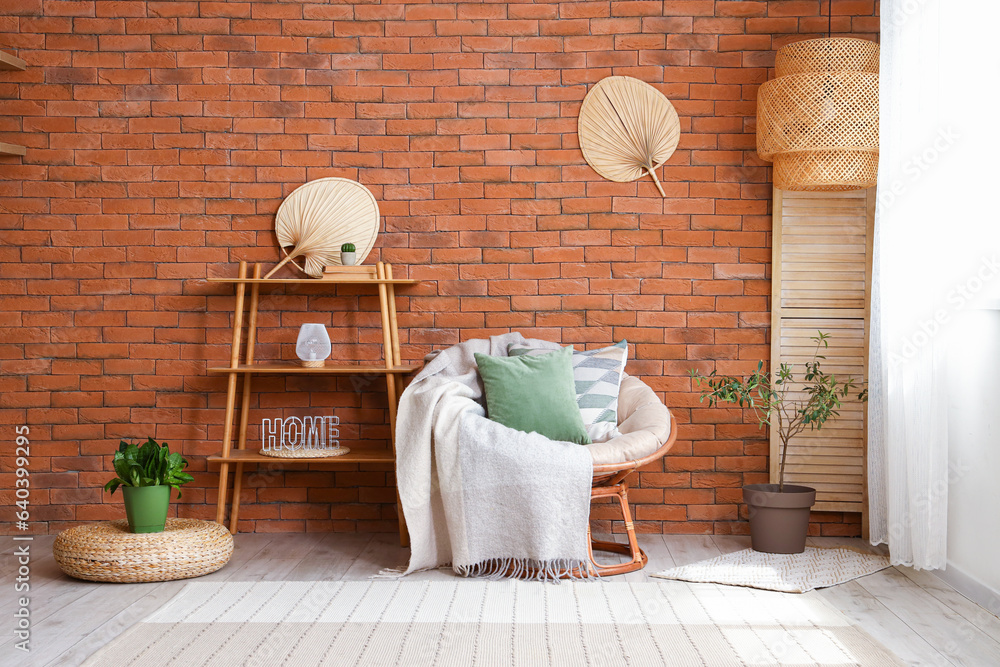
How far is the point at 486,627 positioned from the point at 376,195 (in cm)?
221

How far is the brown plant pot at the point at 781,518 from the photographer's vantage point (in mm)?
3570

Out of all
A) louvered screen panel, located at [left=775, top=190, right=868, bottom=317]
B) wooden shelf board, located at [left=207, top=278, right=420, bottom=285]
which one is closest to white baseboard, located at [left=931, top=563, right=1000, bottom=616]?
louvered screen panel, located at [left=775, top=190, right=868, bottom=317]

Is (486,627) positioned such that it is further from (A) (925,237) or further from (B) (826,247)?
(B) (826,247)

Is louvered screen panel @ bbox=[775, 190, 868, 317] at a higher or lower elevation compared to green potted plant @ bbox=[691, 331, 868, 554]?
higher

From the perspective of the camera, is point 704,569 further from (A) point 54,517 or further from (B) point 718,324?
(A) point 54,517

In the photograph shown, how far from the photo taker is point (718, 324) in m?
4.05

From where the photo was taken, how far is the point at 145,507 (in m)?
3.27

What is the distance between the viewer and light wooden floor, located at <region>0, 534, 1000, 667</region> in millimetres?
2551

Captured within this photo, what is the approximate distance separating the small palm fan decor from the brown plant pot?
1544 millimetres

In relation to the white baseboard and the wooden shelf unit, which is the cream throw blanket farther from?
the white baseboard

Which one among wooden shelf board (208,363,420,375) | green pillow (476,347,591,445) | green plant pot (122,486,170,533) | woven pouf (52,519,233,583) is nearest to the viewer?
woven pouf (52,519,233,583)

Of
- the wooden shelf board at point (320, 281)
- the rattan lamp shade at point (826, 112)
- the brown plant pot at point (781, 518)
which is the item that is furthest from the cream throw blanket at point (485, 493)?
the rattan lamp shade at point (826, 112)

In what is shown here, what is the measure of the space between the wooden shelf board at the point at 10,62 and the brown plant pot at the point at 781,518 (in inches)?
155

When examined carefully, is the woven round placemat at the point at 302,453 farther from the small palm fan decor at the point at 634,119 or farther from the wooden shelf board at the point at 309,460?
the small palm fan decor at the point at 634,119
